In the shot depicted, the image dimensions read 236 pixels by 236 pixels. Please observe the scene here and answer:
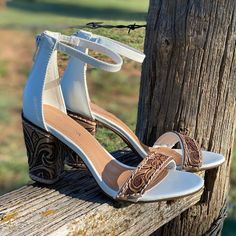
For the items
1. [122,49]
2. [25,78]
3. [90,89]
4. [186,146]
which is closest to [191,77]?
[186,146]

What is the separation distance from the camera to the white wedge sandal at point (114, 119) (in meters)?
1.67

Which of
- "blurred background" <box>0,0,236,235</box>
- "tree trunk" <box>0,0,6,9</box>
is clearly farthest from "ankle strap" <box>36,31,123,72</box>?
"tree trunk" <box>0,0,6,9</box>

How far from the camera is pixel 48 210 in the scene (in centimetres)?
142

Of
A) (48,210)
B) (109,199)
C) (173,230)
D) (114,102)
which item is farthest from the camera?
(114,102)

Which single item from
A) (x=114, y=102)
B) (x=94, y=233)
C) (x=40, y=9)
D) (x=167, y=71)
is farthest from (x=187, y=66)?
(x=40, y=9)

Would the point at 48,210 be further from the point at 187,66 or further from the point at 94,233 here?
the point at 187,66

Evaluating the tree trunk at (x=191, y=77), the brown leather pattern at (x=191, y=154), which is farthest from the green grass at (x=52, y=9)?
the brown leather pattern at (x=191, y=154)

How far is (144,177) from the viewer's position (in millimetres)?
1517

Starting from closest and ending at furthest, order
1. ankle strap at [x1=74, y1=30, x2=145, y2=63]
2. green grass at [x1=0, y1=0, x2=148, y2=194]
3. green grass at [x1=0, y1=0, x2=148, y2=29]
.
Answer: ankle strap at [x1=74, y1=30, x2=145, y2=63] < green grass at [x1=0, y1=0, x2=148, y2=194] < green grass at [x1=0, y1=0, x2=148, y2=29]

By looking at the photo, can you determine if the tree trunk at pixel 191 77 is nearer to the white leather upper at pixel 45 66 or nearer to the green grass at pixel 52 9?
the white leather upper at pixel 45 66

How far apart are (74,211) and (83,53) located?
0.34 m

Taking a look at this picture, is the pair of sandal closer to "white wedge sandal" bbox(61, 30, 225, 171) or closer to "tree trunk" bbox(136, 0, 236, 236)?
"white wedge sandal" bbox(61, 30, 225, 171)

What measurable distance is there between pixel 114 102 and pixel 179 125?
420 cm

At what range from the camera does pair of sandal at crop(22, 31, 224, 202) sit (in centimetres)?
151
